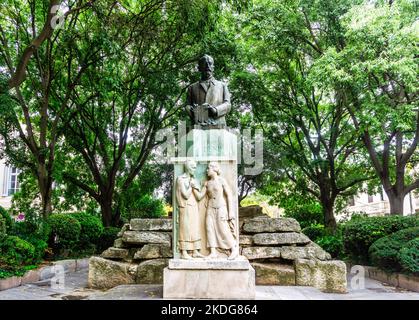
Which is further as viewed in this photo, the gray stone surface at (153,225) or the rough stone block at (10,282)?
the gray stone surface at (153,225)

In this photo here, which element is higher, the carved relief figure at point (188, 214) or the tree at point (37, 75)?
the tree at point (37, 75)

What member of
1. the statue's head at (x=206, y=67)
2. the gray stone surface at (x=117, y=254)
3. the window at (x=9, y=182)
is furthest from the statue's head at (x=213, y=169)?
the window at (x=9, y=182)

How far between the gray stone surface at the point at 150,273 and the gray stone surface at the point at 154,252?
0.23 m

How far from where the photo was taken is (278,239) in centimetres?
764

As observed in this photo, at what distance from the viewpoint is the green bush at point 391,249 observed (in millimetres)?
8227

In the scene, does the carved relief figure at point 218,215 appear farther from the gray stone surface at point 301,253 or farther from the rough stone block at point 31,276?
the rough stone block at point 31,276

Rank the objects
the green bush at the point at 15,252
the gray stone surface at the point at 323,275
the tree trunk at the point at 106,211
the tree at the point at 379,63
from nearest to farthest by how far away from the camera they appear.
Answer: the gray stone surface at the point at 323,275
the green bush at the point at 15,252
the tree at the point at 379,63
the tree trunk at the point at 106,211

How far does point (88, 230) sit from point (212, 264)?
326 inches

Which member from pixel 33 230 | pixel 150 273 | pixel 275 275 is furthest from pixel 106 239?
pixel 275 275

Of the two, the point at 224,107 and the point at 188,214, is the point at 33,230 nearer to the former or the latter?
the point at 188,214

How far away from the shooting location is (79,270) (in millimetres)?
10273

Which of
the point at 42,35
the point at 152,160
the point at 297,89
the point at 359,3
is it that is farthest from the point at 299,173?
the point at 42,35

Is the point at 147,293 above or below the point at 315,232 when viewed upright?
below

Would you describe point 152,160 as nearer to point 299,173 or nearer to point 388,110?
point 299,173
